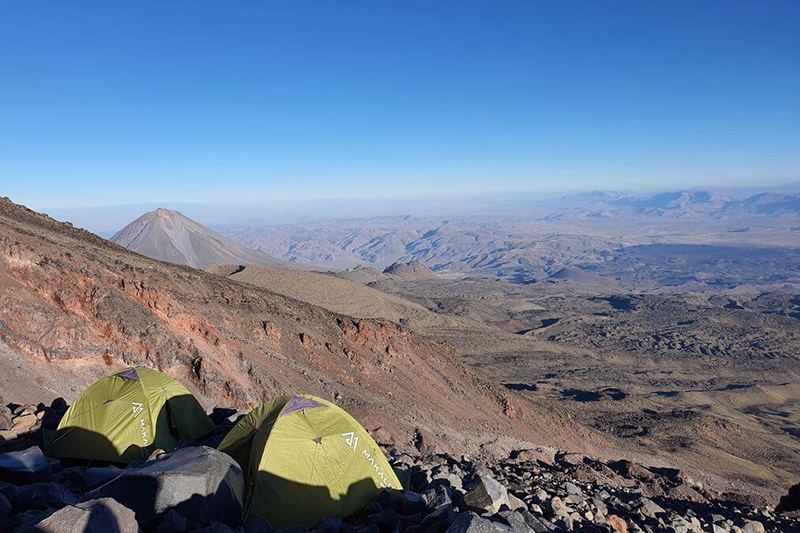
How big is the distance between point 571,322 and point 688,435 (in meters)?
48.6

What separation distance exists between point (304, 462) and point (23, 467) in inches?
176

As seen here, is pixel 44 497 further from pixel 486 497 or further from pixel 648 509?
pixel 648 509

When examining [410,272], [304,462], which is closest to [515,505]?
[304,462]

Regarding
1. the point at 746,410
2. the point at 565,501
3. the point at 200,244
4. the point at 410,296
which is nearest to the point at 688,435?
the point at 746,410

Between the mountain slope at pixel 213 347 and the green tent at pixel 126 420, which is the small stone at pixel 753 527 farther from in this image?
the green tent at pixel 126 420

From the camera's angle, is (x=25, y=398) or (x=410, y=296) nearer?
(x=25, y=398)

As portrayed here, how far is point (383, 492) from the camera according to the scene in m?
8.98

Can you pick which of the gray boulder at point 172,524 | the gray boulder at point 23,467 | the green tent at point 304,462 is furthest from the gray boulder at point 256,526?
the gray boulder at point 23,467

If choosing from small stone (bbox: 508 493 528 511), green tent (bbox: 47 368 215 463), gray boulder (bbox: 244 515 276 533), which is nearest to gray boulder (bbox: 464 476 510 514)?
small stone (bbox: 508 493 528 511)

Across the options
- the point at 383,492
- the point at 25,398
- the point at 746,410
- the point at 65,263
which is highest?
the point at 65,263

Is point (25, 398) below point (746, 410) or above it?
above

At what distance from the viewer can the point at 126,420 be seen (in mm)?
10797

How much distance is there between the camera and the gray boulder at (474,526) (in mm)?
6266

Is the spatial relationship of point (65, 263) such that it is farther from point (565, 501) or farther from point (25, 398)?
point (565, 501)
